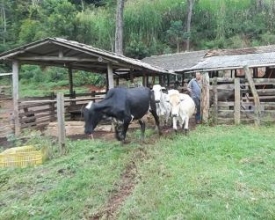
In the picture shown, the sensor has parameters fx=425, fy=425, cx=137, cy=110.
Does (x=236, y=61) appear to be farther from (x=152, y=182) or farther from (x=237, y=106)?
(x=152, y=182)

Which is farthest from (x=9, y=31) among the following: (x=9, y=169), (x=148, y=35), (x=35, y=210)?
(x=35, y=210)

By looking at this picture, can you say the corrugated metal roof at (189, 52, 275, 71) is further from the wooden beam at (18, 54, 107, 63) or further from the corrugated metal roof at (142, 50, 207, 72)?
the wooden beam at (18, 54, 107, 63)

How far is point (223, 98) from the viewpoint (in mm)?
13742

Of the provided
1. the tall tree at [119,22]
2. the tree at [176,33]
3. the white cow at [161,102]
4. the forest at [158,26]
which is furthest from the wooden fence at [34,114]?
the tree at [176,33]

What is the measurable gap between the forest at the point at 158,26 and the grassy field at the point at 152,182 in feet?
77.2

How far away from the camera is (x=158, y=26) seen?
34969mm

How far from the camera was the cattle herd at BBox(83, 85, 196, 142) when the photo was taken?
9.80 metres

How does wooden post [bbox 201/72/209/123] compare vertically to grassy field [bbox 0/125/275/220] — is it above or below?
above

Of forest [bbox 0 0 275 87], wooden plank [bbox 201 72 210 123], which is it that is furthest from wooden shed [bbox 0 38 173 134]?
forest [bbox 0 0 275 87]

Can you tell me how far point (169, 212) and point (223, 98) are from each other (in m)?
8.89

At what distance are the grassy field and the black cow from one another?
1.81 feet

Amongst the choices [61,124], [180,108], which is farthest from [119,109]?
[180,108]

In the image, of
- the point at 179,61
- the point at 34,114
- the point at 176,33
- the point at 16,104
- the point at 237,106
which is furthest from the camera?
the point at 176,33

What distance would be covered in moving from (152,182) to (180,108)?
4.80 m
